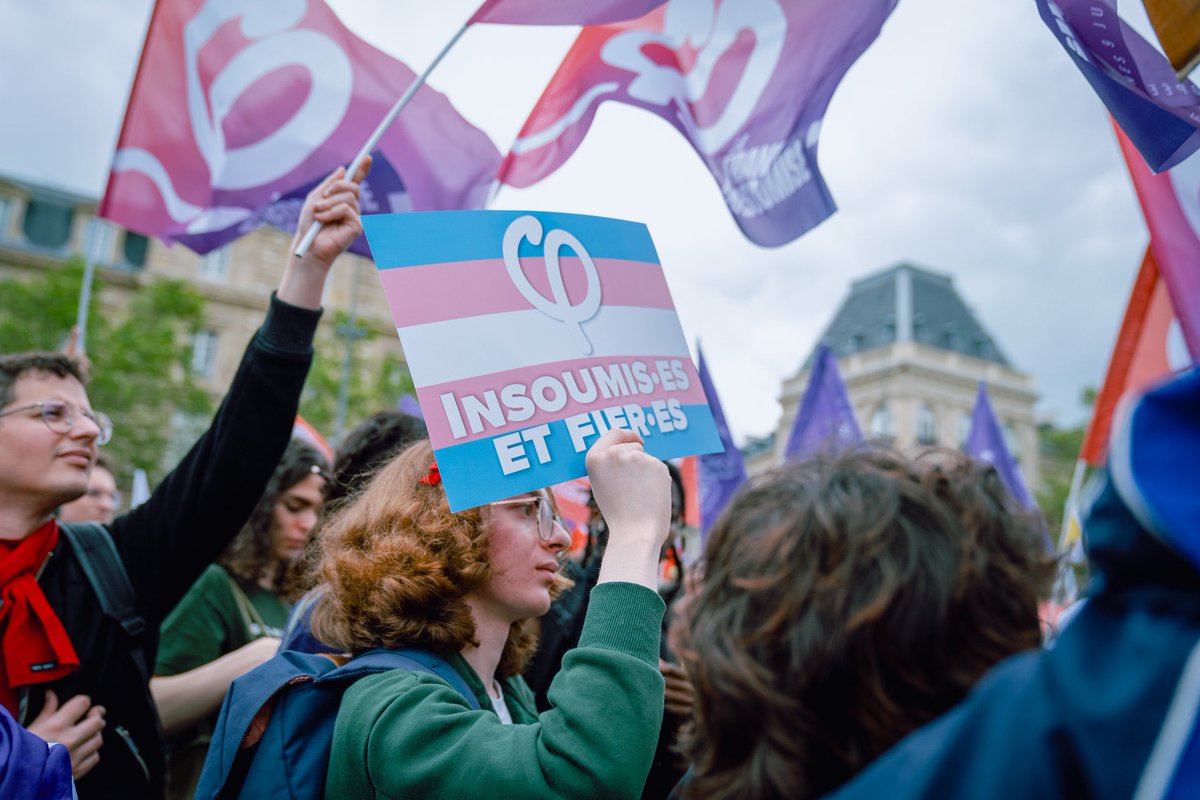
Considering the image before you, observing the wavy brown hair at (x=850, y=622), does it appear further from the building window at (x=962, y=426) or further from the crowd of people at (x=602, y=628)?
the building window at (x=962, y=426)

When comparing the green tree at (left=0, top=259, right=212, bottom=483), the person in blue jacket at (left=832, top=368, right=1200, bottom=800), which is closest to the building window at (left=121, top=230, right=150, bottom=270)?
the green tree at (left=0, top=259, right=212, bottom=483)

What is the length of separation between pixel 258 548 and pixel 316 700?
1872 millimetres

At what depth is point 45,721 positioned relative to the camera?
2.27m

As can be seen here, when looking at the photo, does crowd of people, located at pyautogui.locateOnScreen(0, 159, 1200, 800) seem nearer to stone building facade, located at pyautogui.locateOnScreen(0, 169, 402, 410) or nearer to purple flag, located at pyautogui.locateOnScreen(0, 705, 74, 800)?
purple flag, located at pyautogui.locateOnScreen(0, 705, 74, 800)

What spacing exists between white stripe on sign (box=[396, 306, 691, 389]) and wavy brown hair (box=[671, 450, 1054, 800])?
82 cm

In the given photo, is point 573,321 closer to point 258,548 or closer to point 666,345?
point 666,345

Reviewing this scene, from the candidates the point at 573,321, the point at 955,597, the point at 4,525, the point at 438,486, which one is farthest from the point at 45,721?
the point at 955,597

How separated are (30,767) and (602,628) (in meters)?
0.95

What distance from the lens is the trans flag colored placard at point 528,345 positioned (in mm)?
1841

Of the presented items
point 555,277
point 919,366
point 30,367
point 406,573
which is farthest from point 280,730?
point 919,366

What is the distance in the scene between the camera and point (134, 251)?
1303 inches

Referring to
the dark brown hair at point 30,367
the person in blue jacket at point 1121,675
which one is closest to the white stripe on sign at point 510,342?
the person in blue jacket at point 1121,675

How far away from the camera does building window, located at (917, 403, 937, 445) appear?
38.7 m

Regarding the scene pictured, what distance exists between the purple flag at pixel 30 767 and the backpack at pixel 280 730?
0.23m
